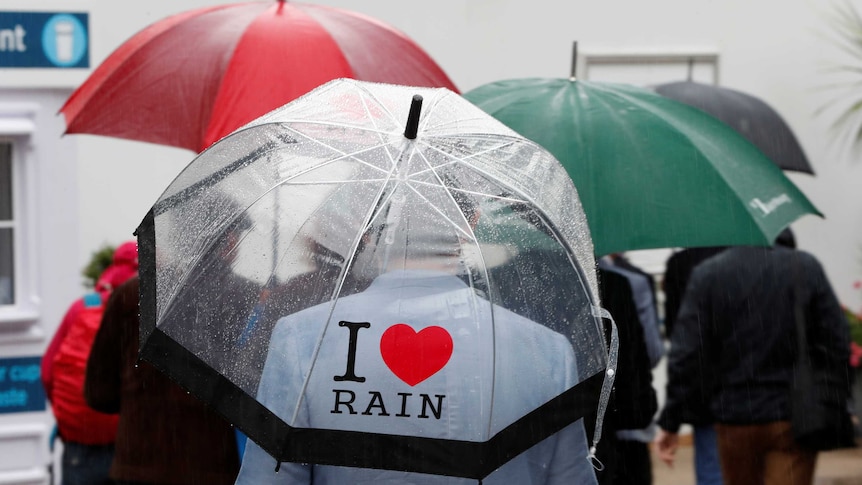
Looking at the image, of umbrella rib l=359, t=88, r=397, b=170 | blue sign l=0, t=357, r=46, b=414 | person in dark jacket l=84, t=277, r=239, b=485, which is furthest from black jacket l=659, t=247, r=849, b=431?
blue sign l=0, t=357, r=46, b=414

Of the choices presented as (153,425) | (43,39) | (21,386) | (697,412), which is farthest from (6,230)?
(697,412)

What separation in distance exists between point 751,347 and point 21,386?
178 inches

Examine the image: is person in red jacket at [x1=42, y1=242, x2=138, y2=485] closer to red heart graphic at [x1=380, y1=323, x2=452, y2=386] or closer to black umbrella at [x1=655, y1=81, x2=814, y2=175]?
red heart graphic at [x1=380, y1=323, x2=452, y2=386]

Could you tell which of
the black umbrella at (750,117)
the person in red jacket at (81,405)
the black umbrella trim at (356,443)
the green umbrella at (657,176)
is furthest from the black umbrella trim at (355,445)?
the black umbrella at (750,117)

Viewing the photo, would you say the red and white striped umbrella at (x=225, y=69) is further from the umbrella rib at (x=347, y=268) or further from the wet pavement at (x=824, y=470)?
the wet pavement at (x=824, y=470)

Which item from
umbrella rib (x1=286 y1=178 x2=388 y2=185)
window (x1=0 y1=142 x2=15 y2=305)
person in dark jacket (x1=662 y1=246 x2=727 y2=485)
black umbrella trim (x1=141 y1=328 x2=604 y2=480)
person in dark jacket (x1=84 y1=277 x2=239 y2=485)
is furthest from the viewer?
window (x1=0 y1=142 x2=15 y2=305)

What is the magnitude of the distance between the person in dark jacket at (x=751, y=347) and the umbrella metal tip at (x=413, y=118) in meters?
3.57

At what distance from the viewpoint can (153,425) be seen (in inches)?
193

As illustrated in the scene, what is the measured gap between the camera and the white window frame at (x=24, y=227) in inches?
334

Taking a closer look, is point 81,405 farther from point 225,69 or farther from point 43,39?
point 43,39

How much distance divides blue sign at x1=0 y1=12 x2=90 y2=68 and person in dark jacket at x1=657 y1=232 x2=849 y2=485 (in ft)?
13.7

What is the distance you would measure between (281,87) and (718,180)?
1.44m

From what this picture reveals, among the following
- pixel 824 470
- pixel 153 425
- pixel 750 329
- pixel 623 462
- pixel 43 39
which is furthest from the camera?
pixel 824 470

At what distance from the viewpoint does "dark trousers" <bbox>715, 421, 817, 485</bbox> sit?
20.3ft
